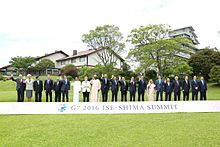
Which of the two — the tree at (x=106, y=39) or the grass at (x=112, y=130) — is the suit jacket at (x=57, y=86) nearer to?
the grass at (x=112, y=130)

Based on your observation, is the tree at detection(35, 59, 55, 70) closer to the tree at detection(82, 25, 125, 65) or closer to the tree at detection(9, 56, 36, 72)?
the tree at detection(9, 56, 36, 72)

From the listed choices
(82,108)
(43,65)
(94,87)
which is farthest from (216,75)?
(43,65)

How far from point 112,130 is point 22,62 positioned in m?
47.7

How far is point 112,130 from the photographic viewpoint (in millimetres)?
7066

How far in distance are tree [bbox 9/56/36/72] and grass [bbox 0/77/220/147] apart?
44.2 metres

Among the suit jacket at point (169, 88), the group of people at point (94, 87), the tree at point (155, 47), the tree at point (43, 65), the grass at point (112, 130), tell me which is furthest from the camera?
the tree at point (43, 65)

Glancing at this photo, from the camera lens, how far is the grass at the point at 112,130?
5863 millimetres

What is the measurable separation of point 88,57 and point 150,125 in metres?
42.2

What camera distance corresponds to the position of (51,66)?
172 feet

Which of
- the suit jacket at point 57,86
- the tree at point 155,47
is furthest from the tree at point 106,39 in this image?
the suit jacket at point 57,86

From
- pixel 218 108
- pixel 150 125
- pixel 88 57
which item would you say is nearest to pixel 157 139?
pixel 150 125

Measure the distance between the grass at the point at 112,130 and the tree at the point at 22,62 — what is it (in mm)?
44170

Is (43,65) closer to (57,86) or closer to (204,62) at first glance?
(204,62)

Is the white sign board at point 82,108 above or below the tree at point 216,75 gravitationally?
below
